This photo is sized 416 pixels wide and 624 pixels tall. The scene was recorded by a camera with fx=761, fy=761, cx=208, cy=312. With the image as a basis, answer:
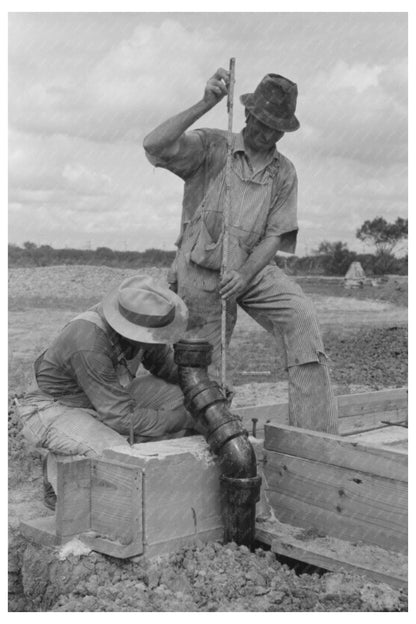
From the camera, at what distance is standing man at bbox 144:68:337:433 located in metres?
4.42

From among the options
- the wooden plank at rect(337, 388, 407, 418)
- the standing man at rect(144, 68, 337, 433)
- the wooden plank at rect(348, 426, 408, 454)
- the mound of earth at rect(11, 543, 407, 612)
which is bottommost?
the mound of earth at rect(11, 543, 407, 612)

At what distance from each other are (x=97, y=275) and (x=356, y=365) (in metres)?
13.5

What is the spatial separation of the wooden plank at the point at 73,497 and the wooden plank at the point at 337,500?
39.9 inches

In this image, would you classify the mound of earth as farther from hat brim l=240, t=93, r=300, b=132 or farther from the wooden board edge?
hat brim l=240, t=93, r=300, b=132

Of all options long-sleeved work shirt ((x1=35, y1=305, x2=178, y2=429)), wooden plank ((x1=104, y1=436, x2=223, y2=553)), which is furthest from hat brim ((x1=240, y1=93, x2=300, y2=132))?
wooden plank ((x1=104, y1=436, x2=223, y2=553))

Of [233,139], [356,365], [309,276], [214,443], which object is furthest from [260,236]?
[309,276]

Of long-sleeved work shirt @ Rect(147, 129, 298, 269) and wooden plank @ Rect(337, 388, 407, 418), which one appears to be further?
wooden plank @ Rect(337, 388, 407, 418)

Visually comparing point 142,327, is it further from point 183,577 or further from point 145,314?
point 183,577

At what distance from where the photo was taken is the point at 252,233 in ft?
15.2

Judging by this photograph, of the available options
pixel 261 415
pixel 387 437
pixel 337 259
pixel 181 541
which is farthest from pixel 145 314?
pixel 337 259

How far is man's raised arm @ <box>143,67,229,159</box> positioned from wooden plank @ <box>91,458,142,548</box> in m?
1.77

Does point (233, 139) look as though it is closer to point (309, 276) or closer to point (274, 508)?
point (274, 508)

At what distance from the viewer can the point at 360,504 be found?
12.3 ft

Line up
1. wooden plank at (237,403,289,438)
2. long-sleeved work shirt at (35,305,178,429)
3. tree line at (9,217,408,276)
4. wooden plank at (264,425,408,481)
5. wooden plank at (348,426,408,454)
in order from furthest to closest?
tree line at (9,217,408,276), wooden plank at (348,426,408,454), wooden plank at (237,403,289,438), long-sleeved work shirt at (35,305,178,429), wooden plank at (264,425,408,481)
